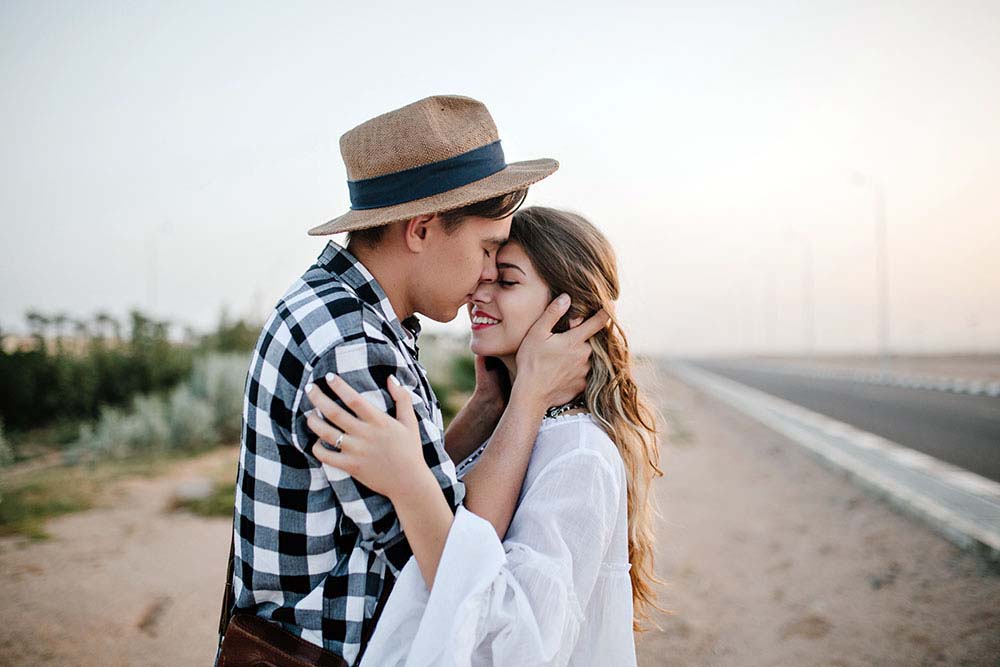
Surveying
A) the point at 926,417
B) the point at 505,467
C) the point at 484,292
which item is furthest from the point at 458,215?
the point at 926,417

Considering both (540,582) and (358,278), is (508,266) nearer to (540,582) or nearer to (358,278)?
(358,278)

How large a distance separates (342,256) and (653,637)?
3.92 m

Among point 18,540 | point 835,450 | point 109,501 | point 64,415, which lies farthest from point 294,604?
point 64,415

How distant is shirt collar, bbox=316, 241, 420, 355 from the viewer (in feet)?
6.08

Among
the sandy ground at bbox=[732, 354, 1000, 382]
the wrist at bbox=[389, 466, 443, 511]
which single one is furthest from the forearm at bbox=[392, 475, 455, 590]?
the sandy ground at bbox=[732, 354, 1000, 382]

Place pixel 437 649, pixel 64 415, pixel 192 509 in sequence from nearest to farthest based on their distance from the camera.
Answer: pixel 437 649, pixel 192 509, pixel 64 415

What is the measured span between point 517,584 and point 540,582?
0.08 metres

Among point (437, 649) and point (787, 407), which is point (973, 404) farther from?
point (437, 649)

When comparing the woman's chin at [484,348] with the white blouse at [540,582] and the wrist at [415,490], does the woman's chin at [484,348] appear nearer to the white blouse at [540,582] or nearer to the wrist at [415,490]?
the white blouse at [540,582]

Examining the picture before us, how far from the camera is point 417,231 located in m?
1.94

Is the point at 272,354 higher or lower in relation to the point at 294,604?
higher

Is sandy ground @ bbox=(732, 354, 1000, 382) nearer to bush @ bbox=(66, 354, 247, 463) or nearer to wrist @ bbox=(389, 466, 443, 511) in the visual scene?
bush @ bbox=(66, 354, 247, 463)

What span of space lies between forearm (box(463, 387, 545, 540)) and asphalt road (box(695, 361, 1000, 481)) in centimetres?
806

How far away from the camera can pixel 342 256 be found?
1.89m
